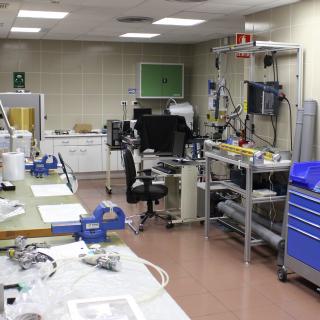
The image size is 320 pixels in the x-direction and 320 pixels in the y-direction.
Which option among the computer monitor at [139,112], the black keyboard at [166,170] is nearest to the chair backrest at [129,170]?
the black keyboard at [166,170]

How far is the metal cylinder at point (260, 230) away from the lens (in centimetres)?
425

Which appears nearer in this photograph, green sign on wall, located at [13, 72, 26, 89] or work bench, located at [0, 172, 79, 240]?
work bench, located at [0, 172, 79, 240]

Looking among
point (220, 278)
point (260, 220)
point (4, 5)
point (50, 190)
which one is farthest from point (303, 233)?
point (4, 5)

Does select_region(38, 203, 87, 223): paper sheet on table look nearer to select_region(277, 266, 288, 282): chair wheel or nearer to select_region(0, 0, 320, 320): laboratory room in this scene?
select_region(0, 0, 320, 320): laboratory room

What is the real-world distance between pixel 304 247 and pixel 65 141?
206 inches

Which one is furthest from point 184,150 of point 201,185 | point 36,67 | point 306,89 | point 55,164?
point 36,67

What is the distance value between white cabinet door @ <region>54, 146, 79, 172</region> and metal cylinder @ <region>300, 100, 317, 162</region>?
4.72 metres

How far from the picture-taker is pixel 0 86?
8133 mm

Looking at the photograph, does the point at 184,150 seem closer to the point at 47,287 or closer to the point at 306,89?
the point at 306,89

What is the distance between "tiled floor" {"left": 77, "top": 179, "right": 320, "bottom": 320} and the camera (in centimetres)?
343

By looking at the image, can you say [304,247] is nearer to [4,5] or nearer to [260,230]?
[260,230]

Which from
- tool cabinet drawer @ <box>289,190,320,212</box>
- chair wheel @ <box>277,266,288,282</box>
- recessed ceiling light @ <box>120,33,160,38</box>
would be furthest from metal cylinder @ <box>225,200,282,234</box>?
recessed ceiling light @ <box>120,33,160,38</box>

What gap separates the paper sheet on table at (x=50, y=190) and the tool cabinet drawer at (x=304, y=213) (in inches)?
71.0

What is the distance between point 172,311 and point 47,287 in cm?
45
